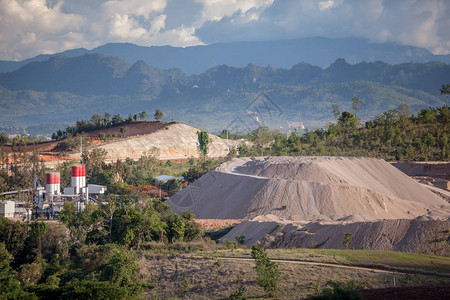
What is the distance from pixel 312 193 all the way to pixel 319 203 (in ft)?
4.20

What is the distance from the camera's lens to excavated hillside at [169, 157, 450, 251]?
25188 millimetres

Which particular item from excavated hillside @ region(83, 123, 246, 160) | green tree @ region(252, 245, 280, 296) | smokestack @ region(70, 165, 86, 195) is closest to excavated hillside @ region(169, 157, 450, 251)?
green tree @ region(252, 245, 280, 296)

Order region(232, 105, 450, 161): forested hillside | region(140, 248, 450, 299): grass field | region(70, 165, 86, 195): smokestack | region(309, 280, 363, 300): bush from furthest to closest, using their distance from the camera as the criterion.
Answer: region(232, 105, 450, 161): forested hillside < region(70, 165, 86, 195): smokestack < region(140, 248, 450, 299): grass field < region(309, 280, 363, 300): bush

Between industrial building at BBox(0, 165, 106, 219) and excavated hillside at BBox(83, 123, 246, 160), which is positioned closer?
industrial building at BBox(0, 165, 106, 219)

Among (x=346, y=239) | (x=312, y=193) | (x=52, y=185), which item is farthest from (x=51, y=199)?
(x=346, y=239)

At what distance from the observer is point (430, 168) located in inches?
2076

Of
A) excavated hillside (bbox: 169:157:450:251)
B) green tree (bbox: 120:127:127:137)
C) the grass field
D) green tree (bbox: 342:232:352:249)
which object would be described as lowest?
the grass field

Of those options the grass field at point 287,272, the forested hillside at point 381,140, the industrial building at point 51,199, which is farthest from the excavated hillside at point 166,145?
the grass field at point 287,272

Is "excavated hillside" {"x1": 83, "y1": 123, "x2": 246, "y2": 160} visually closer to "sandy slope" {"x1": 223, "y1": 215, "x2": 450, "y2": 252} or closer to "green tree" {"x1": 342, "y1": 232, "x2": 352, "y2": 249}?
"sandy slope" {"x1": 223, "y1": 215, "x2": 450, "y2": 252}

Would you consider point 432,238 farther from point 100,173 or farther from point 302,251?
point 100,173

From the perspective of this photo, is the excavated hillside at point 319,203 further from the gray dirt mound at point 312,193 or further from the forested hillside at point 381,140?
the forested hillside at point 381,140

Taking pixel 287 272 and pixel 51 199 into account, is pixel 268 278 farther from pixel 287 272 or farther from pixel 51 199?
pixel 51 199

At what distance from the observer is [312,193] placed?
3609 centimetres

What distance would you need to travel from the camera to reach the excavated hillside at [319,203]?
25.2 m
